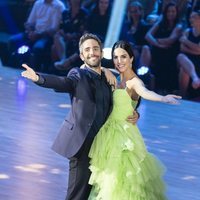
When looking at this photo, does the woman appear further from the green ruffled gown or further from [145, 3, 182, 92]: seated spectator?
[145, 3, 182, 92]: seated spectator

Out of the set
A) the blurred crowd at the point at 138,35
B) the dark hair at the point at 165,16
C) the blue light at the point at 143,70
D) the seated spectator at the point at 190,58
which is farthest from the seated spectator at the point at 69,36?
the seated spectator at the point at 190,58

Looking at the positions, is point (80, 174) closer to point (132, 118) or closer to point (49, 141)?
point (132, 118)

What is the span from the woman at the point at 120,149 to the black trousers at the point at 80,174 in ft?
0.10

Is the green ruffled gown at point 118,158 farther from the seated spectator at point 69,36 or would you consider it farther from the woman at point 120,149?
the seated spectator at point 69,36

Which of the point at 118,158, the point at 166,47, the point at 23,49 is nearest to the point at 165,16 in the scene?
the point at 166,47

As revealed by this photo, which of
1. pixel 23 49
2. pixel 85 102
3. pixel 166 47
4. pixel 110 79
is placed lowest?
pixel 23 49

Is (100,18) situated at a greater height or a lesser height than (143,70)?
greater

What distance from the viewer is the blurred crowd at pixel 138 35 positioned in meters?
8.56

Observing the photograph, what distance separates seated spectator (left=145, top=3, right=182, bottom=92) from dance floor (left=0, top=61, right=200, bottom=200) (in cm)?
55

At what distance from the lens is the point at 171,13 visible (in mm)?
8664

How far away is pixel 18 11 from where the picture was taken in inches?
401

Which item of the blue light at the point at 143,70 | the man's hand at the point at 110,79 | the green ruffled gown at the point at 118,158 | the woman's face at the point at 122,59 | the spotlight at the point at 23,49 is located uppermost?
the woman's face at the point at 122,59

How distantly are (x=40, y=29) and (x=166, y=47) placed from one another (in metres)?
2.19

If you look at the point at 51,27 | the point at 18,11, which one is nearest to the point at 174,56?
the point at 51,27
